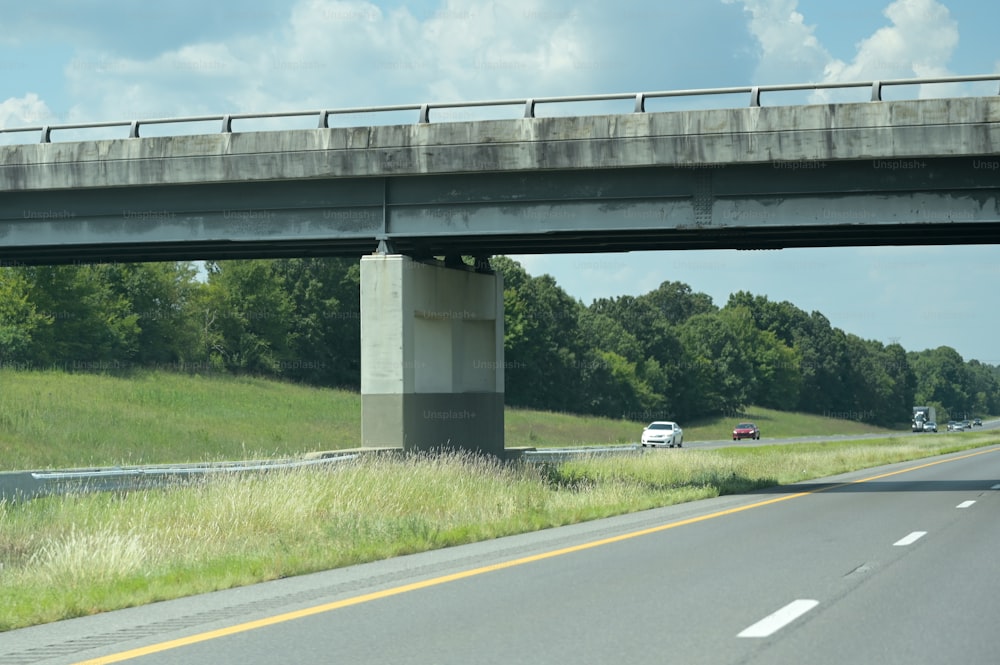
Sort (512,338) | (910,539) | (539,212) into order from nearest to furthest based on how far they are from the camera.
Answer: (910,539), (539,212), (512,338)

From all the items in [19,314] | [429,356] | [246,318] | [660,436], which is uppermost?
[246,318]

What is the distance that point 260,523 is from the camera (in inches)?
607

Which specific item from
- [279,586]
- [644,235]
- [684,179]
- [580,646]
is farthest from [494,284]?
[580,646]

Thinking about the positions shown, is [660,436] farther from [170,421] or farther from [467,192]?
[467,192]

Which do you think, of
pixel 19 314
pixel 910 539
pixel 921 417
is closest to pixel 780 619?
pixel 910 539

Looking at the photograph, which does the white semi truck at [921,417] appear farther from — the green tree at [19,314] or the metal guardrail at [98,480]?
the metal guardrail at [98,480]

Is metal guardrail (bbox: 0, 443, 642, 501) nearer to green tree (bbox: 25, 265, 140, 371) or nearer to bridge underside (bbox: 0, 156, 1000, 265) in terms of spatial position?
bridge underside (bbox: 0, 156, 1000, 265)

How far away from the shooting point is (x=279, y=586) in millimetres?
10906

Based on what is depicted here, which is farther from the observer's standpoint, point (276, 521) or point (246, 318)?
point (246, 318)

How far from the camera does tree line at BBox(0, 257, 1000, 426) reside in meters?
68.8

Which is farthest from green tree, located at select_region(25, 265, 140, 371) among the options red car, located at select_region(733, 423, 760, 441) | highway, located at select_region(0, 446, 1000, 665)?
highway, located at select_region(0, 446, 1000, 665)

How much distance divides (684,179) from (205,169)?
10372mm

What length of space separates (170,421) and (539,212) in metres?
31.4

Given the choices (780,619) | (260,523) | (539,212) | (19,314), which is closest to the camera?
(780,619)
